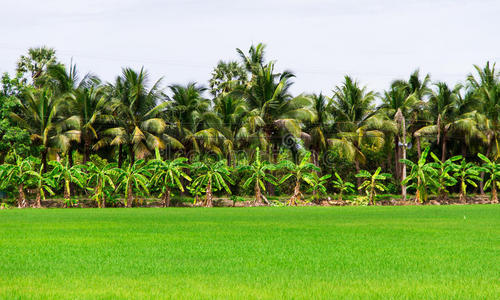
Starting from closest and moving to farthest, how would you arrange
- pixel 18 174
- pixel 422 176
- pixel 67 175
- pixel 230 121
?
pixel 18 174
pixel 67 175
pixel 422 176
pixel 230 121

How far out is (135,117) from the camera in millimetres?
35375

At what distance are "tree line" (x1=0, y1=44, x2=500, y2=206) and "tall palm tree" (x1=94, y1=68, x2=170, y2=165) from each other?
6cm

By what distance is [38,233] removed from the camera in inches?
549

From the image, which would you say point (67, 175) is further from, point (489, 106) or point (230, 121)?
point (489, 106)

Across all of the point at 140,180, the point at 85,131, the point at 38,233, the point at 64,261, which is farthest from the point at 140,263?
the point at 85,131

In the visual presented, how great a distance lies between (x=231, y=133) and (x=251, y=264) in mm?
27861

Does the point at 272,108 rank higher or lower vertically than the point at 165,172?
higher

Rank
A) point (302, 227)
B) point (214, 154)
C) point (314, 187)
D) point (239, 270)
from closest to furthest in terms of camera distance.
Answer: point (239, 270) < point (302, 227) < point (314, 187) < point (214, 154)

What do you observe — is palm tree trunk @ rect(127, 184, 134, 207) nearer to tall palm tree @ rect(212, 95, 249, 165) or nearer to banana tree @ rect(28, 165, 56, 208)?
banana tree @ rect(28, 165, 56, 208)

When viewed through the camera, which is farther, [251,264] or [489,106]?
[489,106]

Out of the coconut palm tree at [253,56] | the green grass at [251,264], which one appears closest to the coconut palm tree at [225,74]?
the coconut palm tree at [253,56]

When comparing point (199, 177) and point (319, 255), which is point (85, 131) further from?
point (319, 255)

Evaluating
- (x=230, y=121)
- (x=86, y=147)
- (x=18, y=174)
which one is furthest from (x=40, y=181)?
(x=230, y=121)

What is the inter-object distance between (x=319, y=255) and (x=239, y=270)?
6.09 ft
